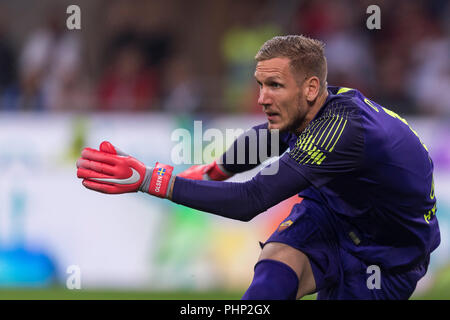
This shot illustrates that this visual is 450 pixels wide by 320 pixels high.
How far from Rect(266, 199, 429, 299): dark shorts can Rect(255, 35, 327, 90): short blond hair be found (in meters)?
0.87

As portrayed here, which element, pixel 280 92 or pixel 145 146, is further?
pixel 145 146

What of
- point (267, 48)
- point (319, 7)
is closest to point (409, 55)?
point (319, 7)

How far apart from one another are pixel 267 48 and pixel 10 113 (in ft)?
15.8

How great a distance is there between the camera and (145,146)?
8.38 metres

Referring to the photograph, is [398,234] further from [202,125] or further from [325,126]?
[202,125]

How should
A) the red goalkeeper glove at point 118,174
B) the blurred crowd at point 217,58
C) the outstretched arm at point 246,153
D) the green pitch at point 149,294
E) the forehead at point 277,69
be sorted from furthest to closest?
the blurred crowd at point 217,58
the green pitch at point 149,294
the outstretched arm at point 246,153
the forehead at point 277,69
the red goalkeeper glove at point 118,174

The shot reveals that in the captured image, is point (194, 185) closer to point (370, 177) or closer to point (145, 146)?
point (370, 177)

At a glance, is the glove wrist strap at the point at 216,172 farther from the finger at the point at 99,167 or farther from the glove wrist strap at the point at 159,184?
the finger at the point at 99,167

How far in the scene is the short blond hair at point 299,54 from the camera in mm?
4543

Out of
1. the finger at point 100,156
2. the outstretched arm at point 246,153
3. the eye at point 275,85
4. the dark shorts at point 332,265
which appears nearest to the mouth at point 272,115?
the eye at point 275,85

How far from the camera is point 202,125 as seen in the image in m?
8.48

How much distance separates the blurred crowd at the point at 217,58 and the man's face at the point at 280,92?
13.4 ft

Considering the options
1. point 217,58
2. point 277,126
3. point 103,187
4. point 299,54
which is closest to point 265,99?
point 277,126

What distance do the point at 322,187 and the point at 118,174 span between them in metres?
1.31
